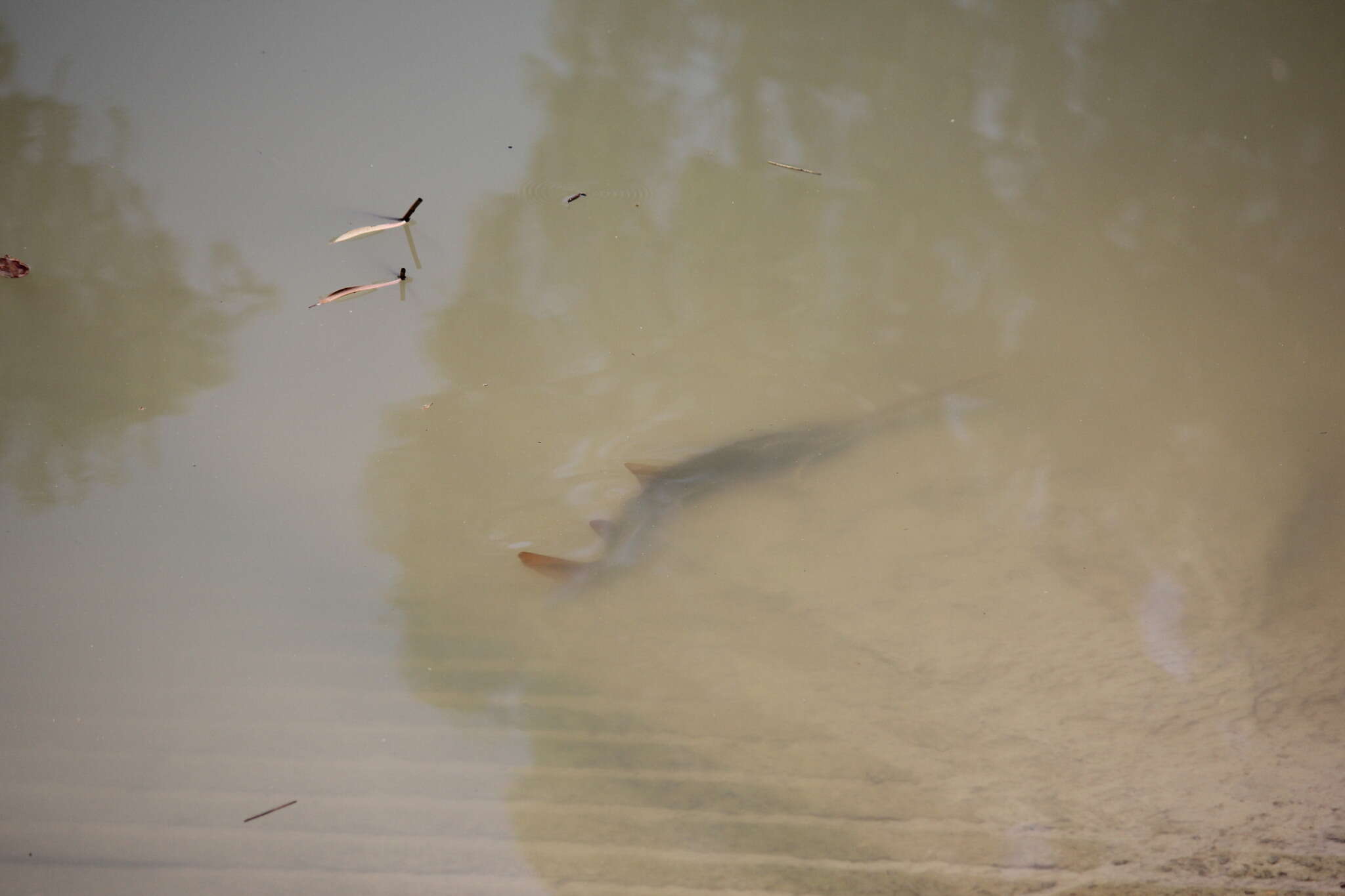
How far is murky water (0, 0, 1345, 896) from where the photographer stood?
164 cm

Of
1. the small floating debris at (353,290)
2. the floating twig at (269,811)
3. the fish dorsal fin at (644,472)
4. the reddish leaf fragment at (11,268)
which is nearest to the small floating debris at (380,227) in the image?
the small floating debris at (353,290)

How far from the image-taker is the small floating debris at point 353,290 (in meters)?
2.32

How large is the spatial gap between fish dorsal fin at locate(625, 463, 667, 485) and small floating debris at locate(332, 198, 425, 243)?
99 centimetres

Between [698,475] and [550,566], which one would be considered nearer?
[550,566]

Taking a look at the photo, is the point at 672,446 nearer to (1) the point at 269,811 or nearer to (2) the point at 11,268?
(1) the point at 269,811

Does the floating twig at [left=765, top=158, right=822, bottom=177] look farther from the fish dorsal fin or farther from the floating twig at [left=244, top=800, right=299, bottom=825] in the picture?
the floating twig at [left=244, top=800, right=299, bottom=825]

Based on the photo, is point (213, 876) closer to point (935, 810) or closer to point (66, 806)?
point (66, 806)

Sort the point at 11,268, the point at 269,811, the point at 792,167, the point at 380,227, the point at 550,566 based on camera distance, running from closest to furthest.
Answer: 1. the point at 269,811
2. the point at 550,566
3. the point at 11,268
4. the point at 380,227
5. the point at 792,167

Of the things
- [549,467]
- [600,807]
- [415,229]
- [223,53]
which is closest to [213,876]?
[600,807]

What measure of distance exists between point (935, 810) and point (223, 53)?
2943mm

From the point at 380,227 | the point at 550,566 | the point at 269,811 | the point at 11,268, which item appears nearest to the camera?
the point at 269,811

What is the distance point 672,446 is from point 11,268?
1727mm

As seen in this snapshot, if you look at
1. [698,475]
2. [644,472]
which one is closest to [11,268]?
[644,472]

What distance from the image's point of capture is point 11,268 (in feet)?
7.45
